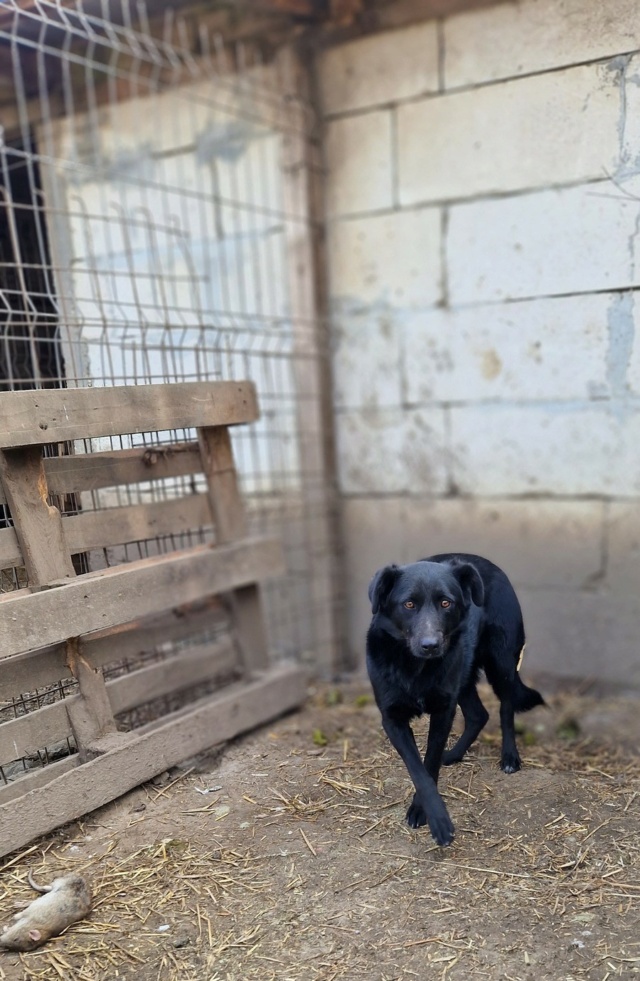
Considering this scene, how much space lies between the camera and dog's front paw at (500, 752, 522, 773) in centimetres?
294

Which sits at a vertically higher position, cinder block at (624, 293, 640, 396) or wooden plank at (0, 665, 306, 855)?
cinder block at (624, 293, 640, 396)

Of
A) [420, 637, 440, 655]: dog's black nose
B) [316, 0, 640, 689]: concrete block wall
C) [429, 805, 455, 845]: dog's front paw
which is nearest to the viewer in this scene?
[420, 637, 440, 655]: dog's black nose

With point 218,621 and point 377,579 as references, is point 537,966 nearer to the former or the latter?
point 377,579

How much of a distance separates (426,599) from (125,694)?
5.78ft

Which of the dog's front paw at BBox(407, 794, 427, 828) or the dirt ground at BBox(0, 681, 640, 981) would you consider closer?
the dirt ground at BBox(0, 681, 640, 981)

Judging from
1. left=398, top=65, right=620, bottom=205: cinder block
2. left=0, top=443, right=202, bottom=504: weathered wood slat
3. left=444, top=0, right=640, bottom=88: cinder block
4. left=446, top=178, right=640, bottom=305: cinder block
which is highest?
left=444, top=0, right=640, bottom=88: cinder block

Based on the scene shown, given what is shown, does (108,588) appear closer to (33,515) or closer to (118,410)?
(33,515)

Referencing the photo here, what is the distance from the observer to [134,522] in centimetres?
354

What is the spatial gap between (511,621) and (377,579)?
1.74 ft

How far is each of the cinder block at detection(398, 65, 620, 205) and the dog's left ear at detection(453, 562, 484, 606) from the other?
2.01 m

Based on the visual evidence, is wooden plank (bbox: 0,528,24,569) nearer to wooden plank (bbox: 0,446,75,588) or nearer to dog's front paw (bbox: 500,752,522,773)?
wooden plank (bbox: 0,446,75,588)

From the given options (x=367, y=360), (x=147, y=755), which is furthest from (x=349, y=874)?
(x=367, y=360)

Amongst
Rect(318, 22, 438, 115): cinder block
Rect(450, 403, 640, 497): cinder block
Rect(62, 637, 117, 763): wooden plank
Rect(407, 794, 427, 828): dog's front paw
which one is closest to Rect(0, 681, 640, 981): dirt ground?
Rect(407, 794, 427, 828): dog's front paw

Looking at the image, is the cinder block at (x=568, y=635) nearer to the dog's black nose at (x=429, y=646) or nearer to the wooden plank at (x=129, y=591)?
the wooden plank at (x=129, y=591)
